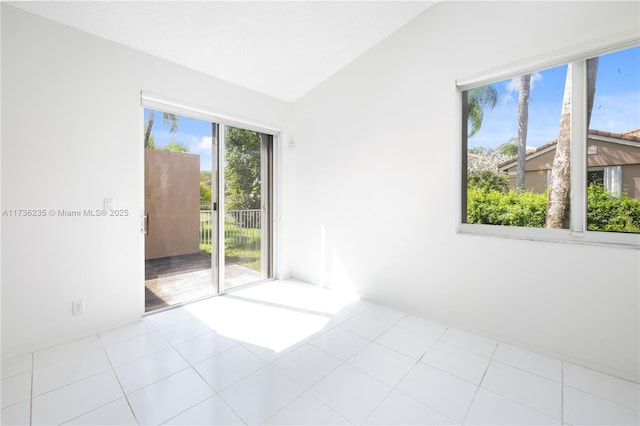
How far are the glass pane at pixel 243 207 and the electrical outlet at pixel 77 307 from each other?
4.83 ft

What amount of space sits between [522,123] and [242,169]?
3.12 metres

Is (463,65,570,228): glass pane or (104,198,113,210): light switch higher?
(463,65,570,228): glass pane

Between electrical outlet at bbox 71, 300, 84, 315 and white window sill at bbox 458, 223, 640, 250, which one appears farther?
electrical outlet at bbox 71, 300, 84, 315

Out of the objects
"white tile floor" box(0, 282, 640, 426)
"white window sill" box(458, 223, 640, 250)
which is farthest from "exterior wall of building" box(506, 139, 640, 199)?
"white tile floor" box(0, 282, 640, 426)

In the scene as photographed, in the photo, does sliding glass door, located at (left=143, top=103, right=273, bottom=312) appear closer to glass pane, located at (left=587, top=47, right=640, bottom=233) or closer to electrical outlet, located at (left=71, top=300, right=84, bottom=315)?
electrical outlet, located at (left=71, top=300, right=84, bottom=315)

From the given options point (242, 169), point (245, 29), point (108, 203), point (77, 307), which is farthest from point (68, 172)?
point (245, 29)

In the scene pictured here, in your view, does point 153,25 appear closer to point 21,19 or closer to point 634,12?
point 21,19

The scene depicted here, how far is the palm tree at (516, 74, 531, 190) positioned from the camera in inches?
97.3

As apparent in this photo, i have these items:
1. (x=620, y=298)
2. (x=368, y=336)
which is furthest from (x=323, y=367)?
(x=620, y=298)

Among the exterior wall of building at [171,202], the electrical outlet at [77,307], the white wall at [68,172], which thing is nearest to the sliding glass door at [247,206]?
the exterior wall of building at [171,202]

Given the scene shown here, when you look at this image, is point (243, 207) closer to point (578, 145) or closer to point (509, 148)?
point (509, 148)

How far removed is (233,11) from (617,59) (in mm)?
3043

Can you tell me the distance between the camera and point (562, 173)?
2299 mm

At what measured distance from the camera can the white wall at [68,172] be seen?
2162mm
